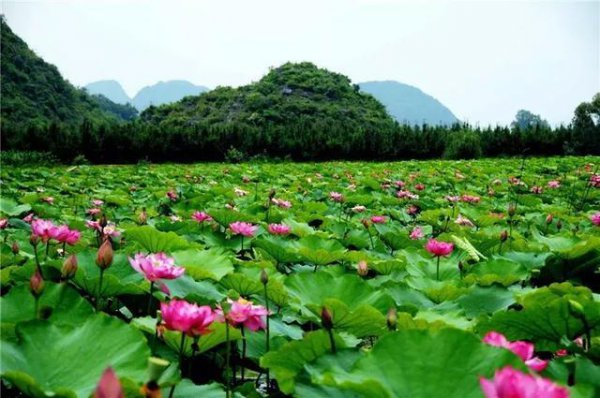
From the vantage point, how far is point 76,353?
0.83 metres

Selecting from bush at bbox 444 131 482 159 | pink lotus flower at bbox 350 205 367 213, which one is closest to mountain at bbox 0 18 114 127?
bush at bbox 444 131 482 159

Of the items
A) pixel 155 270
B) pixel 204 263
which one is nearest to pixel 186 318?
pixel 155 270

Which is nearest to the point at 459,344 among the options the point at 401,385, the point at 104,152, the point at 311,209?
the point at 401,385

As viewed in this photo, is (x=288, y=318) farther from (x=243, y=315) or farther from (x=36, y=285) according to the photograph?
(x=36, y=285)

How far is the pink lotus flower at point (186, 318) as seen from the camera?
2.64 ft

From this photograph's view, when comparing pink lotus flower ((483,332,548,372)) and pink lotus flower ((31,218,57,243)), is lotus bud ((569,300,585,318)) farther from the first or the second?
pink lotus flower ((31,218,57,243))

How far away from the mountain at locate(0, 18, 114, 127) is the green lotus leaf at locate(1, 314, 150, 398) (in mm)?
35780

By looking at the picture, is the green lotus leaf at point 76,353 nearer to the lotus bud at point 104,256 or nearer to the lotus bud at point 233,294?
the lotus bud at point 104,256

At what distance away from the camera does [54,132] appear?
2116 cm

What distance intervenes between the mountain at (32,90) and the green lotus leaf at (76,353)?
117 feet

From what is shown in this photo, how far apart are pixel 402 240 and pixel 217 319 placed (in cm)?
156

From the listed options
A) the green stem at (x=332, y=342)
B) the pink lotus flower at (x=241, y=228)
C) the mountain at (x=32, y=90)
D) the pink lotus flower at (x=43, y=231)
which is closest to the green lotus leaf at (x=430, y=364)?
the green stem at (x=332, y=342)

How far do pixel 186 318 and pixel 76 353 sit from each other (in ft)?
0.63

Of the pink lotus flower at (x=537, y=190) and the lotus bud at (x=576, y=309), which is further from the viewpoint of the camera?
the pink lotus flower at (x=537, y=190)
